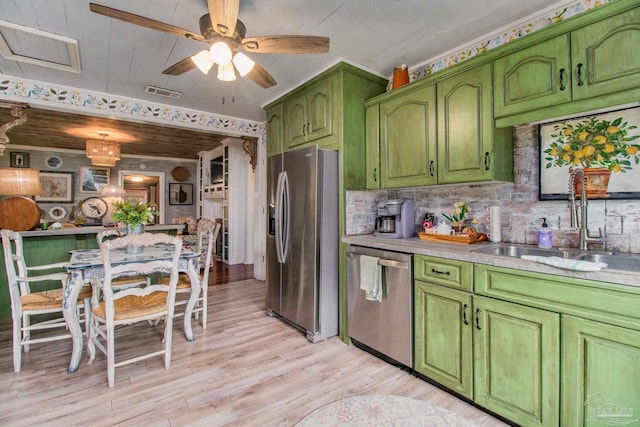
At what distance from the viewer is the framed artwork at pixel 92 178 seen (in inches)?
285

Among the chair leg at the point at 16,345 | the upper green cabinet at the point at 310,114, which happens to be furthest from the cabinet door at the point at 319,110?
the chair leg at the point at 16,345

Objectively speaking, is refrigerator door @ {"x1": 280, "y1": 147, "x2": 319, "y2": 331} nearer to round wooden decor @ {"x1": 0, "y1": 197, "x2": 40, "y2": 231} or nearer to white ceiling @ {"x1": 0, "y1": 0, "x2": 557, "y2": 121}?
white ceiling @ {"x1": 0, "y1": 0, "x2": 557, "y2": 121}

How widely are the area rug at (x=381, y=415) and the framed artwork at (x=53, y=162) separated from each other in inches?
333

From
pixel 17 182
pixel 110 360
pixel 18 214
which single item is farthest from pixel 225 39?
pixel 18 214

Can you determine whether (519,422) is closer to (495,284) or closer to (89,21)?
(495,284)

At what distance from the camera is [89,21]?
2229 mm

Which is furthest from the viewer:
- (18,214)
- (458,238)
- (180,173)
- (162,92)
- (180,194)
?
(180,194)

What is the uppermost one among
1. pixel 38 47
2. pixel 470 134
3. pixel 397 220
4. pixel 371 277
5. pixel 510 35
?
pixel 38 47

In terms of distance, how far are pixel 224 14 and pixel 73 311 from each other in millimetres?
2261

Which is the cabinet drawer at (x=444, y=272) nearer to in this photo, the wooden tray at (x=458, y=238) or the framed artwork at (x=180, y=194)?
the wooden tray at (x=458, y=238)

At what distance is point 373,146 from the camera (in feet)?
9.40

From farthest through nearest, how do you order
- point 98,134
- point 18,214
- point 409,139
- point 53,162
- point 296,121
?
1. point 53,162
2. point 98,134
3. point 296,121
4. point 18,214
5. point 409,139

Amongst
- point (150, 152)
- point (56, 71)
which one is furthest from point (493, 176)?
point (150, 152)

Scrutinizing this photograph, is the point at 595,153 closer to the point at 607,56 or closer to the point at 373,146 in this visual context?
the point at 607,56
